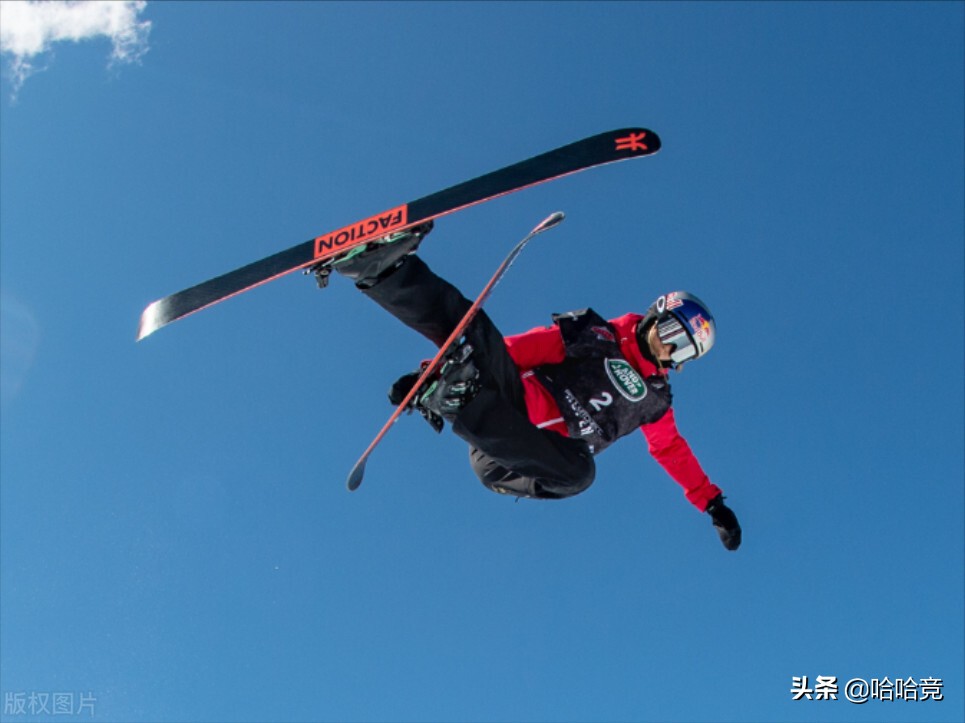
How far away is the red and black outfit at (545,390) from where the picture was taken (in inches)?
270

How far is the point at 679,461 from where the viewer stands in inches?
353

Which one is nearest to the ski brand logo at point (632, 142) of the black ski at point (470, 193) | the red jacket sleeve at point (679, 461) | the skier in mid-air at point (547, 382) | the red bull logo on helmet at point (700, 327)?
the black ski at point (470, 193)

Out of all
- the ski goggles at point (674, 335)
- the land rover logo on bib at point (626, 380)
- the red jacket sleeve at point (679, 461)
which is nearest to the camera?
the land rover logo on bib at point (626, 380)

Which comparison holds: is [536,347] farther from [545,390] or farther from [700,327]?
[700,327]

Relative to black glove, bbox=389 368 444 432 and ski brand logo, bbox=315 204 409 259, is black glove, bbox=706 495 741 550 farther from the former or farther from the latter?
ski brand logo, bbox=315 204 409 259

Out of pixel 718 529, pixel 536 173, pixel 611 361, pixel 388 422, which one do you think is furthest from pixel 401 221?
pixel 718 529

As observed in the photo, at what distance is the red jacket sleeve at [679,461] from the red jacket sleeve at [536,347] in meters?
1.47

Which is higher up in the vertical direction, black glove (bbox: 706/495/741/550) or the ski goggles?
the ski goggles

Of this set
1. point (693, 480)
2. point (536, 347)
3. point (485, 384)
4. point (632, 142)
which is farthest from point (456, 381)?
point (693, 480)

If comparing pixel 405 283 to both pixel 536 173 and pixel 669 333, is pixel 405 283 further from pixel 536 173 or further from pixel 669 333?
pixel 669 333

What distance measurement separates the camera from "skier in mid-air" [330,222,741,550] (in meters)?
6.80

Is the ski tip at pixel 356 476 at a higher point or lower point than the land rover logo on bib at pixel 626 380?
lower

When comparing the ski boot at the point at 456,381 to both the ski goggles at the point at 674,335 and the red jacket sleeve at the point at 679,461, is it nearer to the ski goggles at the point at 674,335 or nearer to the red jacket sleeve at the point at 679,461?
the ski goggles at the point at 674,335

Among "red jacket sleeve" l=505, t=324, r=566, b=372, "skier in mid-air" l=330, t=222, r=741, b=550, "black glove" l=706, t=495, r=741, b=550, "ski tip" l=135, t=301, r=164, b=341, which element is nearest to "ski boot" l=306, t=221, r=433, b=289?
"skier in mid-air" l=330, t=222, r=741, b=550
